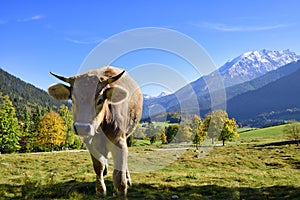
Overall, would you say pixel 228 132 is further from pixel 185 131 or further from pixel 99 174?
pixel 99 174

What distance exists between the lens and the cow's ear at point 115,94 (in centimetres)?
771

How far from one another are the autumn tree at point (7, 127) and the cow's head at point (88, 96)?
6365 cm

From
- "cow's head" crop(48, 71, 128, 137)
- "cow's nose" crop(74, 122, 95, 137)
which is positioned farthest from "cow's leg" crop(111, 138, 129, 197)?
"cow's nose" crop(74, 122, 95, 137)

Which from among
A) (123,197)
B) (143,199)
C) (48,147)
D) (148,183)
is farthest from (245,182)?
(48,147)

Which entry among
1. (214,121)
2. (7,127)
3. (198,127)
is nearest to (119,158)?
(198,127)

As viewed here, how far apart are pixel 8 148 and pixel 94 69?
2639 inches

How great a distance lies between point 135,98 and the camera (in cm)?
1143

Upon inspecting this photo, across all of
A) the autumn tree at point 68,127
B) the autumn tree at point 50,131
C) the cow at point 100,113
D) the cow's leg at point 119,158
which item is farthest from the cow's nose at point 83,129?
the autumn tree at point 68,127

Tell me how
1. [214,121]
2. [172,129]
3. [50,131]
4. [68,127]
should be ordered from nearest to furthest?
1. [172,129]
2. [214,121]
3. [50,131]
4. [68,127]

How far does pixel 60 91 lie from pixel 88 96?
4.40 ft

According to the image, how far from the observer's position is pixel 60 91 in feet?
Result: 26.6

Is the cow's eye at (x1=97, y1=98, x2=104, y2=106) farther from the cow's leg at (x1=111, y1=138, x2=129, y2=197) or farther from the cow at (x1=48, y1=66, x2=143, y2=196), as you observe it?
the cow's leg at (x1=111, y1=138, x2=129, y2=197)

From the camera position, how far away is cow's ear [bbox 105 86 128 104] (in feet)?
25.3

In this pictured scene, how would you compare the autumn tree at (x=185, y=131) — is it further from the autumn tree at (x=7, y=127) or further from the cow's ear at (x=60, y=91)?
the autumn tree at (x=7, y=127)
